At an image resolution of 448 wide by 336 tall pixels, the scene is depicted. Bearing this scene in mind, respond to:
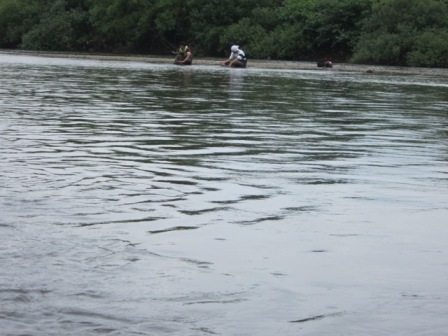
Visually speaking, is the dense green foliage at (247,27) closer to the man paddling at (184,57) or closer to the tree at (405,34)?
the tree at (405,34)

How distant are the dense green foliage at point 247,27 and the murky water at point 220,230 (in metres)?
52.2

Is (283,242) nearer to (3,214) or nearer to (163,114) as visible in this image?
(3,214)

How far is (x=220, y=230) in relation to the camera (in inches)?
283

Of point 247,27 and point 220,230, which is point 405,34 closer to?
point 247,27

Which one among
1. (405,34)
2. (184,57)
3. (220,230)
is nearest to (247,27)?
(405,34)

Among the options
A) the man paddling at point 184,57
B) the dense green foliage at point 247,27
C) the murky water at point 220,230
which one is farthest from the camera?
the dense green foliage at point 247,27

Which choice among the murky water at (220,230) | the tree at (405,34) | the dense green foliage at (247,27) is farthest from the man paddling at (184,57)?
the murky water at (220,230)

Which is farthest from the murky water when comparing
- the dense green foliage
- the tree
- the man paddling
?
the dense green foliage

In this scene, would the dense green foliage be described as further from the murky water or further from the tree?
the murky water

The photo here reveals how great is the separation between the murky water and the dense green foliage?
5216cm

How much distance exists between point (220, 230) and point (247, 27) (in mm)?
73817

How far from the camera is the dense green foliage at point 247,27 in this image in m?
66.2

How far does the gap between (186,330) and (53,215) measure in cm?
283

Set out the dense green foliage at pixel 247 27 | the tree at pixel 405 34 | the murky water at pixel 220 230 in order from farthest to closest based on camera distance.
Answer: the dense green foliage at pixel 247 27, the tree at pixel 405 34, the murky water at pixel 220 230
